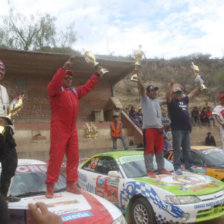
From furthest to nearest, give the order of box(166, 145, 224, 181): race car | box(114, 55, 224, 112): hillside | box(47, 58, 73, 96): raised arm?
box(114, 55, 224, 112): hillside, box(166, 145, 224, 181): race car, box(47, 58, 73, 96): raised arm

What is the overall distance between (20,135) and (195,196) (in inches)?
355

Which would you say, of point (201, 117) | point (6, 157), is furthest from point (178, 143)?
point (201, 117)

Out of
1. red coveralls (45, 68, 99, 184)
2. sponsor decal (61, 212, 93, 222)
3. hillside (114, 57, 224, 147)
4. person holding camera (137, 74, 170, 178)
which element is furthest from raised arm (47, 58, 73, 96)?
hillside (114, 57, 224, 147)

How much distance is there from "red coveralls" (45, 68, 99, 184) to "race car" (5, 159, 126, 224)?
283 mm

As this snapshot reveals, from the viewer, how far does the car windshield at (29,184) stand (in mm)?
3680

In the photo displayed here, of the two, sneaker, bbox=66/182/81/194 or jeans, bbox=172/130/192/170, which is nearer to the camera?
sneaker, bbox=66/182/81/194

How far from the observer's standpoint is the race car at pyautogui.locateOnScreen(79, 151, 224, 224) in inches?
157

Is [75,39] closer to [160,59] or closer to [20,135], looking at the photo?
[20,135]

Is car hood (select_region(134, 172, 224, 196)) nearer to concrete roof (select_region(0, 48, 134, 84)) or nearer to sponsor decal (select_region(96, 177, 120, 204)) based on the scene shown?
sponsor decal (select_region(96, 177, 120, 204))

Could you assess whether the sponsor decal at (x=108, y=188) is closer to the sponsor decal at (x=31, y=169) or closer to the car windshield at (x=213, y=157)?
the sponsor decal at (x=31, y=169)

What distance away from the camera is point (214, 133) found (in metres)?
17.5

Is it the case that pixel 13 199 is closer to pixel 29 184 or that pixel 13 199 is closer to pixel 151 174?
pixel 29 184

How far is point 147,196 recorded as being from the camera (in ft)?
13.9

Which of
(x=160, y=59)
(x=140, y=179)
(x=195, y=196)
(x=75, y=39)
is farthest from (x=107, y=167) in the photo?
(x=160, y=59)
